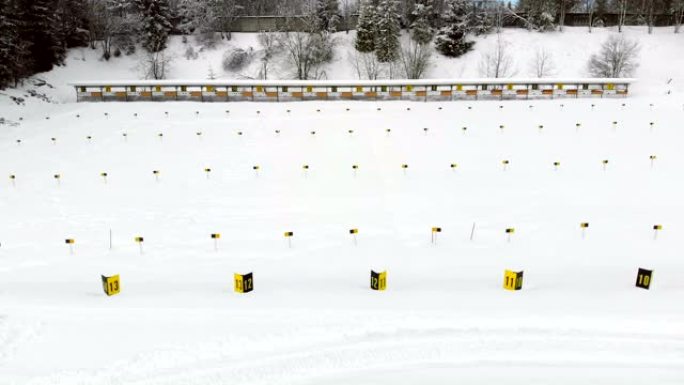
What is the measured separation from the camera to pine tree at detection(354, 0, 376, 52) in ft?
137

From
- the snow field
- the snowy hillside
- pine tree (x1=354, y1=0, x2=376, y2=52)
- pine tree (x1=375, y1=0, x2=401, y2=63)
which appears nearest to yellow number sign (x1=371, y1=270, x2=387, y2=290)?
the snow field

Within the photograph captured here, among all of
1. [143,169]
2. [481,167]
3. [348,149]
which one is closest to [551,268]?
[481,167]

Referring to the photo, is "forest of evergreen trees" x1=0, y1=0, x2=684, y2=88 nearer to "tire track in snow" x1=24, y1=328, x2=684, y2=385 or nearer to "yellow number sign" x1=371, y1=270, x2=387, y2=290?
"yellow number sign" x1=371, y1=270, x2=387, y2=290

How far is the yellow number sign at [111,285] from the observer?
728cm

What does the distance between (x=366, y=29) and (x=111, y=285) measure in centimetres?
3861

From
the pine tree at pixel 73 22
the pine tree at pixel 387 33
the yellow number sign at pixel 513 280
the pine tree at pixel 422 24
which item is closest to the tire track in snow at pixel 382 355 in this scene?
the yellow number sign at pixel 513 280

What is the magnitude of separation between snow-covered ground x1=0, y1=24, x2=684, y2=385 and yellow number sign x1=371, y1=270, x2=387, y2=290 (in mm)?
227

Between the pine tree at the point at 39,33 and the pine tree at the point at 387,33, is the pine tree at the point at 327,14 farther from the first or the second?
the pine tree at the point at 39,33

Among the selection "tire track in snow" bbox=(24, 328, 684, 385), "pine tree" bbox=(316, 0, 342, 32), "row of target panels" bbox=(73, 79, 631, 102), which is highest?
"pine tree" bbox=(316, 0, 342, 32)

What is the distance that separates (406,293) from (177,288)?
11.8 feet

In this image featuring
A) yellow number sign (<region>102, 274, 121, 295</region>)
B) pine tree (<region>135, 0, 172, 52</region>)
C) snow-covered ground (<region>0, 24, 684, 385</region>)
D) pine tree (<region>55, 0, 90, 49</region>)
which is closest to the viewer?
snow-covered ground (<region>0, 24, 684, 385</region>)

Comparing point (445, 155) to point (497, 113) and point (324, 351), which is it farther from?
point (324, 351)

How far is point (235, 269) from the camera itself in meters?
8.38

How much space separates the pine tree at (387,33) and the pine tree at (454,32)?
4.09m
